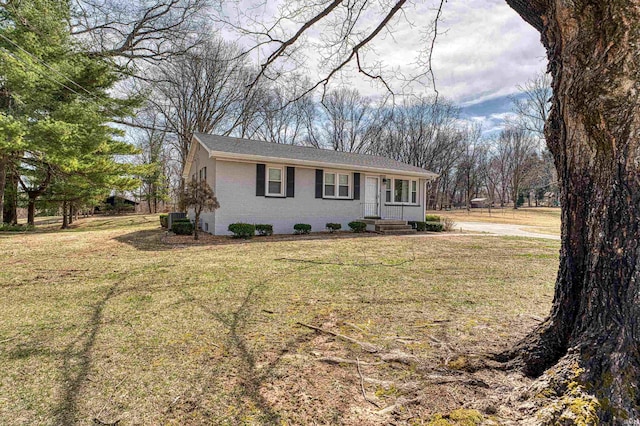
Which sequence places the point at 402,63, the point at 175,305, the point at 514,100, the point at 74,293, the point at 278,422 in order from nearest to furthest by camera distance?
the point at 278,422 < the point at 175,305 < the point at 74,293 < the point at 402,63 < the point at 514,100

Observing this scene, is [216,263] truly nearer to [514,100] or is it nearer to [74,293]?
[74,293]

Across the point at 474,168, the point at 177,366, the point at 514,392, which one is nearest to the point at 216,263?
the point at 177,366

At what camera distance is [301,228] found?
1225cm

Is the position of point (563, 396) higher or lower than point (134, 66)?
lower

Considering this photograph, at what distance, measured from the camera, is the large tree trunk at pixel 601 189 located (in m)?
1.61

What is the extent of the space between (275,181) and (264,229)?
2.00 m

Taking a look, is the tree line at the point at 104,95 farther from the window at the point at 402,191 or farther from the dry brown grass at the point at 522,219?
the dry brown grass at the point at 522,219

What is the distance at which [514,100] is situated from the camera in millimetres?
29391

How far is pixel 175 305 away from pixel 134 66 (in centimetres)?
1507

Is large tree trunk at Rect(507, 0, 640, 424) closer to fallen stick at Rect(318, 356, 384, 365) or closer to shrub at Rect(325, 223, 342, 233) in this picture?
fallen stick at Rect(318, 356, 384, 365)

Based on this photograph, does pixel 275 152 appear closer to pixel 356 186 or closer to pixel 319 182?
pixel 319 182

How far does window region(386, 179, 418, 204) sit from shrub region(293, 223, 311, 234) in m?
4.82

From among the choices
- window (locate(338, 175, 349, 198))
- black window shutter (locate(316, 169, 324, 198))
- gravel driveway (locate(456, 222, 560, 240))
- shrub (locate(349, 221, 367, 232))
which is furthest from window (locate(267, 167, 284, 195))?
gravel driveway (locate(456, 222, 560, 240))

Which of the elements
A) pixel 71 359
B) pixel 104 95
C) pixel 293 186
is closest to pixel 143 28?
pixel 104 95
